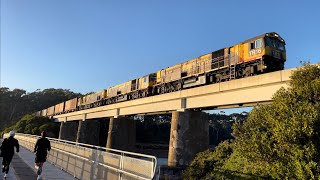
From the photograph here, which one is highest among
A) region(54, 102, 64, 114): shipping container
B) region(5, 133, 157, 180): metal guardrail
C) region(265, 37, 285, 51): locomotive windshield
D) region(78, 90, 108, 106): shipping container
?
region(265, 37, 285, 51): locomotive windshield

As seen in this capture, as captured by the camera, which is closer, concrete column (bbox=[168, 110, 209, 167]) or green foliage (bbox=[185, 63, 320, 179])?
green foliage (bbox=[185, 63, 320, 179])

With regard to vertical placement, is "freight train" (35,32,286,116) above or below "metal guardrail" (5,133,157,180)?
above

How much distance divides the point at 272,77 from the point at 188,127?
30.6 feet

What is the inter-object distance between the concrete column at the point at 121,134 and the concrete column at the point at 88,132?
1195 centimetres

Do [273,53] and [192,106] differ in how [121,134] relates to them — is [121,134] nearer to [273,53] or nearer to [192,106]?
[192,106]

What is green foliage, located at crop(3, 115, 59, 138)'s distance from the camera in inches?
2464

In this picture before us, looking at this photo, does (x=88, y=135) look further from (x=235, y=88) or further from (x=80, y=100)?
(x=235, y=88)

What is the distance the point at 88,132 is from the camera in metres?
50.2

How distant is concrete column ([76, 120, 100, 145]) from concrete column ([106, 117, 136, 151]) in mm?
11948

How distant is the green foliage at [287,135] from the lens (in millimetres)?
10977

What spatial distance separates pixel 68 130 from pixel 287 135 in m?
56.6

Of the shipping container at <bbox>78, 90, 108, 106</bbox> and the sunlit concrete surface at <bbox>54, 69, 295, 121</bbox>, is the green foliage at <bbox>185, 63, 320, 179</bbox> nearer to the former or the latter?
the sunlit concrete surface at <bbox>54, 69, 295, 121</bbox>

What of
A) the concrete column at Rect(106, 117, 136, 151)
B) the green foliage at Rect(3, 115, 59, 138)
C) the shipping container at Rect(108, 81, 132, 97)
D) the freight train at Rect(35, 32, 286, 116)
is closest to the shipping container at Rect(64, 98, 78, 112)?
the green foliage at Rect(3, 115, 59, 138)

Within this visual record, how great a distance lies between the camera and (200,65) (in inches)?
1083
